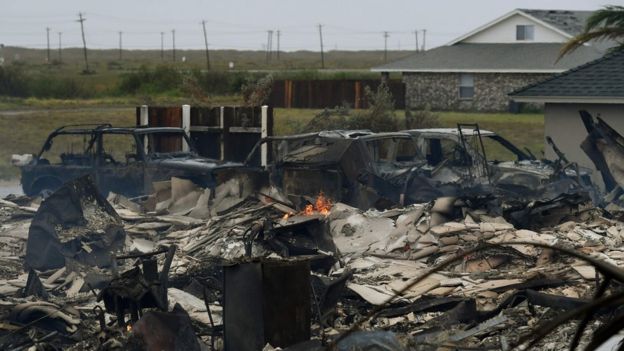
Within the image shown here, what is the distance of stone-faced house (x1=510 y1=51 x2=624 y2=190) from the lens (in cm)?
2253

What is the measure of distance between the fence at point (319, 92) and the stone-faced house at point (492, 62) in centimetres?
79

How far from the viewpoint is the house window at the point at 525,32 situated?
55.9 m

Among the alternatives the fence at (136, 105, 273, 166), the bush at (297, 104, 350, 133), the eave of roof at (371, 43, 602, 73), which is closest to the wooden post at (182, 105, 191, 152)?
the fence at (136, 105, 273, 166)

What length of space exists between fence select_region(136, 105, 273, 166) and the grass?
17.3ft

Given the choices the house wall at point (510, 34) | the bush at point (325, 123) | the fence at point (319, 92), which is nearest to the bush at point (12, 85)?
the fence at point (319, 92)

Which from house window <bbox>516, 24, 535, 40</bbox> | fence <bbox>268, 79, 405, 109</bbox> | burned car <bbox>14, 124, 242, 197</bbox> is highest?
house window <bbox>516, 24, 535, 40</bbox>

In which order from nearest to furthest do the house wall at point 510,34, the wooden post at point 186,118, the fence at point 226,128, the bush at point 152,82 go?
the fence at point 226,128 → the wooden post at point 186,118 → the house wall at point 510,34 → the bush at point 152,82

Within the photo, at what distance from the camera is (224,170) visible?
1923 centimetres

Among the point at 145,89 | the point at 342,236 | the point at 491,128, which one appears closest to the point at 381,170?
the point at 342,236

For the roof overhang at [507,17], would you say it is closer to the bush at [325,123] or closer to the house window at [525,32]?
the house window at [525,32]

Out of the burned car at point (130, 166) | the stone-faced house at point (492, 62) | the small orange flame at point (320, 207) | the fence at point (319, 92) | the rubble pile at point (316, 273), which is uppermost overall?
the stone-faced house at point (492, 62)

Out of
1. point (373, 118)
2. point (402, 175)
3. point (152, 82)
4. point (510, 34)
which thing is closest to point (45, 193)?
point (402, 175)

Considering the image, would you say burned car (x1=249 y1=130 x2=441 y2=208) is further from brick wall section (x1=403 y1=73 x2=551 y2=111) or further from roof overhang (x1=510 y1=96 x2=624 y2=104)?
brick wall section (x1=403 y1=73 x2=551 y2=111)

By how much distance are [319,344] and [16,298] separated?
5.06 metres
